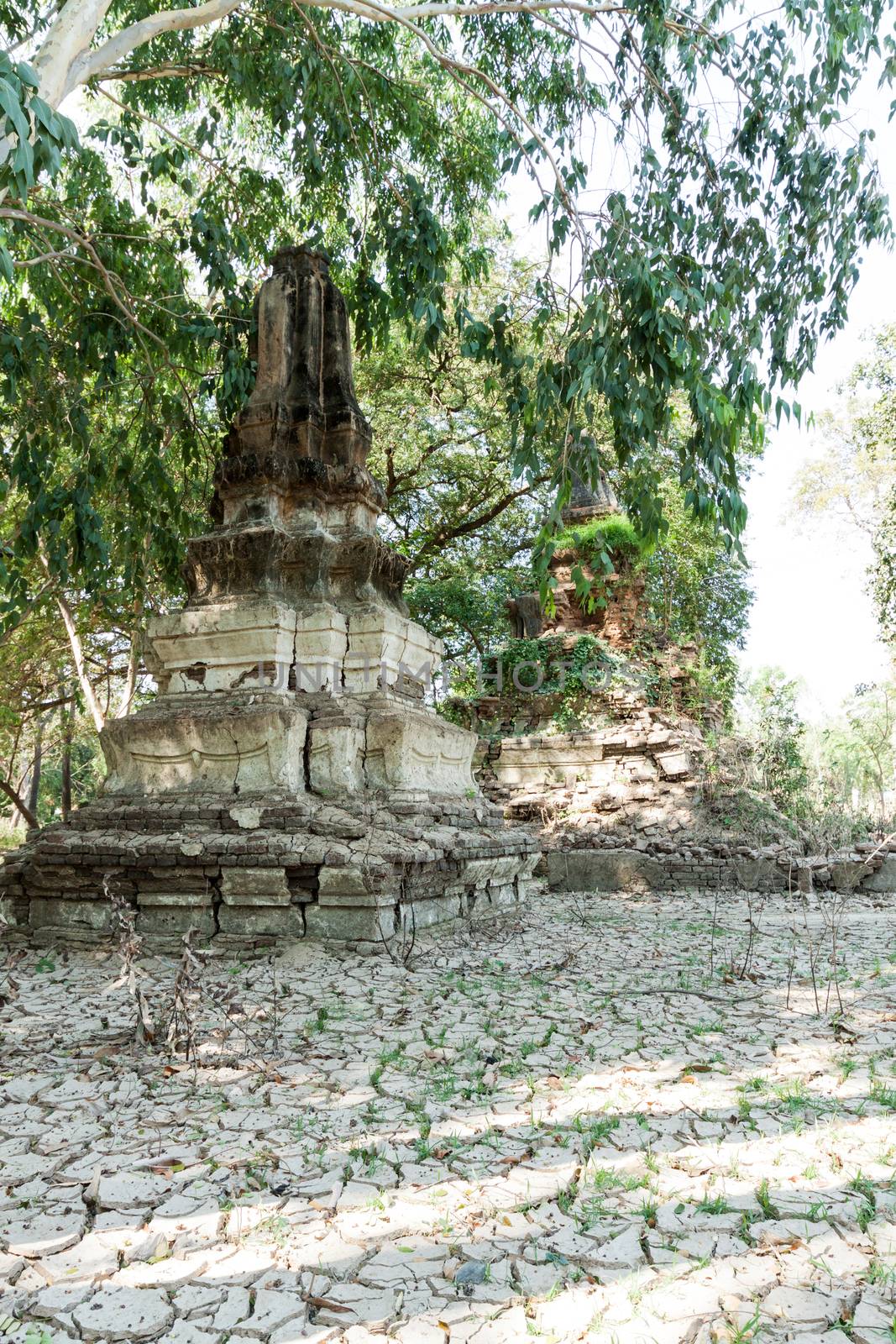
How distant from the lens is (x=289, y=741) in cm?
528

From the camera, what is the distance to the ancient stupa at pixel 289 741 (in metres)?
4.68

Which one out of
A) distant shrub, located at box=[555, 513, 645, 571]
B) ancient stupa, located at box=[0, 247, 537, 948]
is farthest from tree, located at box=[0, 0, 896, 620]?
distant shrub, located at box=[555, 513, 645, 571]

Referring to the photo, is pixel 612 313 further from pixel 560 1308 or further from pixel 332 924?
pixel 560 1308

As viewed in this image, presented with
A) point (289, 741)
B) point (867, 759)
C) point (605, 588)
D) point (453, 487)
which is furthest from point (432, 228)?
point (867, 759)

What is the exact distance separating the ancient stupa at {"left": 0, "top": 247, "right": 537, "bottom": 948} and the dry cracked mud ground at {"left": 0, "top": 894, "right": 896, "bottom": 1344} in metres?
0.65

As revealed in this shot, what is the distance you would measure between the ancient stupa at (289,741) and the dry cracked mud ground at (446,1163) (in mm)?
650

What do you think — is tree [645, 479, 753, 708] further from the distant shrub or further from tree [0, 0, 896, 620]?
tree [0, 0, 896, 620]

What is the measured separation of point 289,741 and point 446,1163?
3288 millimetres

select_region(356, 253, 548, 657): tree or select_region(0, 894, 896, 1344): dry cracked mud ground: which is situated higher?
select_region(356, 253, 548, 657): tree

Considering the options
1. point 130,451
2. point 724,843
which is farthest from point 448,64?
point 724,843

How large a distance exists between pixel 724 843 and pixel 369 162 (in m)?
7.49

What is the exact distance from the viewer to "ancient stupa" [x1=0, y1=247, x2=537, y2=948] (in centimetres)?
468

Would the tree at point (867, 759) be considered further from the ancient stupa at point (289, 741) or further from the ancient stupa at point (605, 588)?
the ancient stupa at point (289, 741)

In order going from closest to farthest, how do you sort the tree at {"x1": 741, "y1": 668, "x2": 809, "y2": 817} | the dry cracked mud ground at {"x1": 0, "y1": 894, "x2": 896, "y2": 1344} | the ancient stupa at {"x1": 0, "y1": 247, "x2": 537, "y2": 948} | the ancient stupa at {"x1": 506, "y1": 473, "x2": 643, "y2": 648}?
1. the dry cracked mud ground at {"x1": 0, "y1": 894, "x2": 896, "y2": 1344}
2. the ancient stupa at {"x1": 0, "y1": 247, "x2": 537, "y2": 948}
3. the tree at {"x1": 741, "y1": 668, "x2": 809, "y2": 817}
4. the ancient stupa at {"x1": 506, "y1": 473, "x2": 643, "y2": 648}
